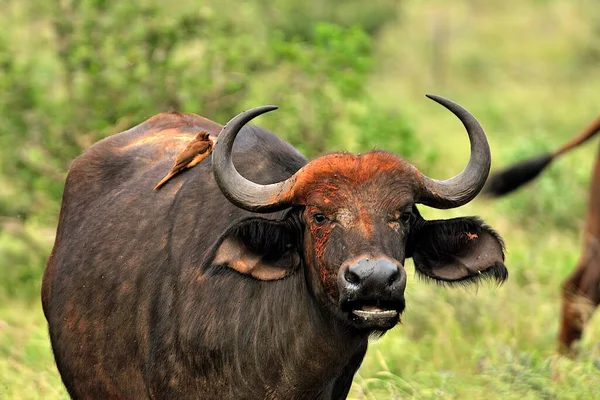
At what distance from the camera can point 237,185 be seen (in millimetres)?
4613

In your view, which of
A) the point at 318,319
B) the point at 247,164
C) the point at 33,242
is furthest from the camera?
the point at 33,242

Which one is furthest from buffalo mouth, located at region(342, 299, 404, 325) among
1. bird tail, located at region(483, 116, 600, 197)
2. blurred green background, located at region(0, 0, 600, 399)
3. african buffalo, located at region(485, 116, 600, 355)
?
bird tail, located at region(483, 116, 600, 197)

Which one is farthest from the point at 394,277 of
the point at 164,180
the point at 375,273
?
the point at 164,180

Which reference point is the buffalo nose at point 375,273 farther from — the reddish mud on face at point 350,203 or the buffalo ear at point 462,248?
the buffalo ear at point 462,248

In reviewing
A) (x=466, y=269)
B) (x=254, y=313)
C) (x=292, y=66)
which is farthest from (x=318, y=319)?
(x=292, y=66)

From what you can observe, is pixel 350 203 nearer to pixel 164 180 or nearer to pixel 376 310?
pixel 376 310

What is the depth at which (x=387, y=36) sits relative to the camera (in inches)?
1192

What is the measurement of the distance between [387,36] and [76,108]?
2067cm

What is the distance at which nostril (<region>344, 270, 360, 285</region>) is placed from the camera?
165 inches

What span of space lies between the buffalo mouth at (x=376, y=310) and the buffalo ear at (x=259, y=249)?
1.71 feet

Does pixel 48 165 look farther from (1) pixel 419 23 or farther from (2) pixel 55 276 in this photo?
(1) pixel 419 23

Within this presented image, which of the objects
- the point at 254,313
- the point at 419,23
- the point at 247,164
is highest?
the point at 247,164

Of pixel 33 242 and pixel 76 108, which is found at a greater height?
pixel 76 108

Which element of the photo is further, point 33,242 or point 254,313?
point 33,242
